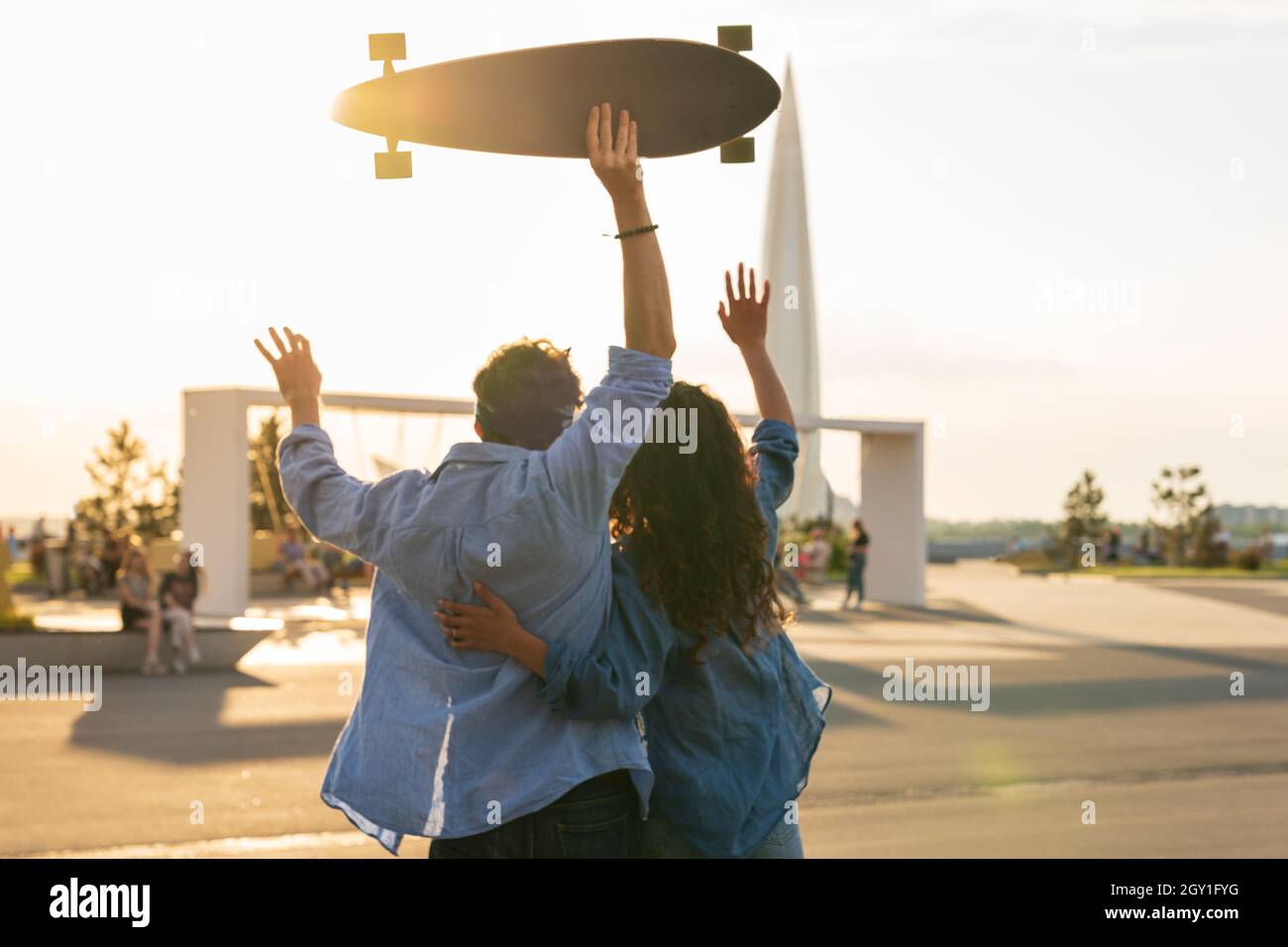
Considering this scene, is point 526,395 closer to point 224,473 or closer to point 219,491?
point 224,473

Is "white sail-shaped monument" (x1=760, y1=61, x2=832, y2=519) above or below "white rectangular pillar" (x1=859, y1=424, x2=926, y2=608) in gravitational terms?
above

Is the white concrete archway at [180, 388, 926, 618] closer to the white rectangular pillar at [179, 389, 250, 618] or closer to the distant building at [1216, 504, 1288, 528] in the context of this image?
the white rectangular pillar at [179, 389, 250, 618]

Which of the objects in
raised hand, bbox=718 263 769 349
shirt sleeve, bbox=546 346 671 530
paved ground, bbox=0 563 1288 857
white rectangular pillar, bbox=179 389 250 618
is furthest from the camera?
white rectangular pillar, bbox=179 389 250 618

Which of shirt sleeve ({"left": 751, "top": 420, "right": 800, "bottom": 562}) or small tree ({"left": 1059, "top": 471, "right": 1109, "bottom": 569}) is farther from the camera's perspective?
small tree ({"left": 1059, "top": 471, "right": 1109, "bottom": 569})

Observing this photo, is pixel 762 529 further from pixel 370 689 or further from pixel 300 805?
pixel 300 805

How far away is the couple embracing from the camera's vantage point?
9.36 ft

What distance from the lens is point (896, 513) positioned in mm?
30938

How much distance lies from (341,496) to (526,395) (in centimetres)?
40

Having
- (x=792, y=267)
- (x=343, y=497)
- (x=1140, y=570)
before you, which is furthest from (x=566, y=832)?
(x=1140, y=570)

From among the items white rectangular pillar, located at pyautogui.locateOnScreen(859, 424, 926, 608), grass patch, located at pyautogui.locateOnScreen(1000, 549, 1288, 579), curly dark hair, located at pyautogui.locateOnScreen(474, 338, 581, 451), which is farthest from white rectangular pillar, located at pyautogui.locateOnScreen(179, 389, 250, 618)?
grass patch, located at pyautogui.locateOnScreen(1000, 549, 1288, 579)

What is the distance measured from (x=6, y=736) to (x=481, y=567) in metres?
9.92

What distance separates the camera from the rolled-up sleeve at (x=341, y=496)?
2895mm

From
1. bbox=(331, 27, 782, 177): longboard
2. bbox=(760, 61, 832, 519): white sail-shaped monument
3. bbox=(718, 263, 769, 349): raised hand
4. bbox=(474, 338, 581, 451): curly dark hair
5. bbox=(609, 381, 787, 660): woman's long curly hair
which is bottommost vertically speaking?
bbox=(609, 381, 787, 660): woman's long curly hair

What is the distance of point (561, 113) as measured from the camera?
3145 millimetres
